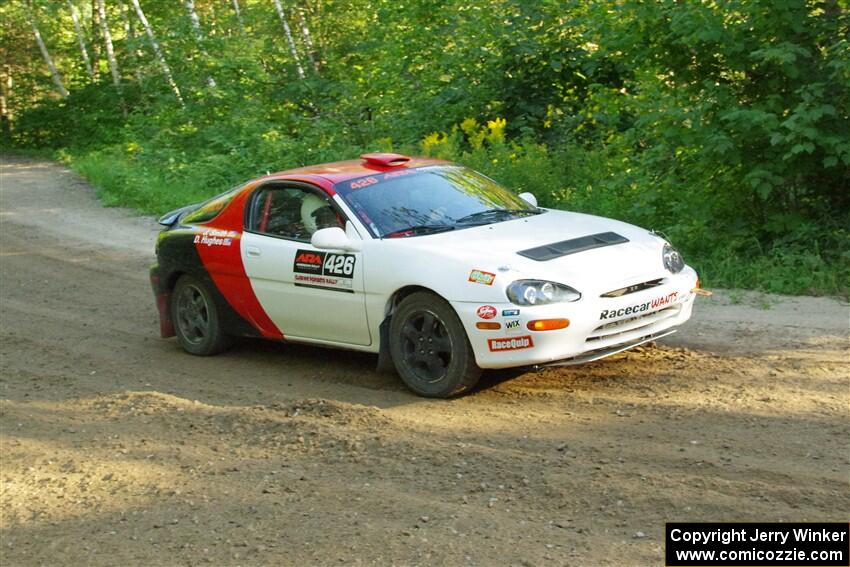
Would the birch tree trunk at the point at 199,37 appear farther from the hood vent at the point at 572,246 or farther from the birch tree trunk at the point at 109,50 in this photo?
the hood vent at the point at 572,246

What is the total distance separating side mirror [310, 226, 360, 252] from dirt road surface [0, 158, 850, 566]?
3.33ft

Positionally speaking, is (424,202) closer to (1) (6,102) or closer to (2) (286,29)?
(2) (286,29)

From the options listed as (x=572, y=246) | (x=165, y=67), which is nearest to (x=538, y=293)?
(x=572, y=246)

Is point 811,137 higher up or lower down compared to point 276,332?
higher up

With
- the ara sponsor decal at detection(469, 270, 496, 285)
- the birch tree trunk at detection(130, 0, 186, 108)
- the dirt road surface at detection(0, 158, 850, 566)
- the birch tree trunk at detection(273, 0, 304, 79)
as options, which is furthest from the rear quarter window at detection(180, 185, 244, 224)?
the birch tree trunk at detection(273, 0, 304, 79)

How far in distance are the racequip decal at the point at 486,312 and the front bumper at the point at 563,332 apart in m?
0.02

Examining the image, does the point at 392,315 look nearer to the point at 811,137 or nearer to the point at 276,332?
the point at 276,332

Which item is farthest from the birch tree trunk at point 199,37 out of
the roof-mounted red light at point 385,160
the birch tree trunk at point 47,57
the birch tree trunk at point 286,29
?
the roof-mounted red light at point 385,160

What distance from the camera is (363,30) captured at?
90.7 ft

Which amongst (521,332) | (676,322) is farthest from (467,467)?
(676,322)

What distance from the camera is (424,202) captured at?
8.21 metres

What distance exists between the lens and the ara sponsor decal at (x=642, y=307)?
7.09 m

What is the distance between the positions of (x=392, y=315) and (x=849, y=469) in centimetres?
317

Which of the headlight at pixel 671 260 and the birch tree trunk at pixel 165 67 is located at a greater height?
the birch tree trunk at pixel 165 67
